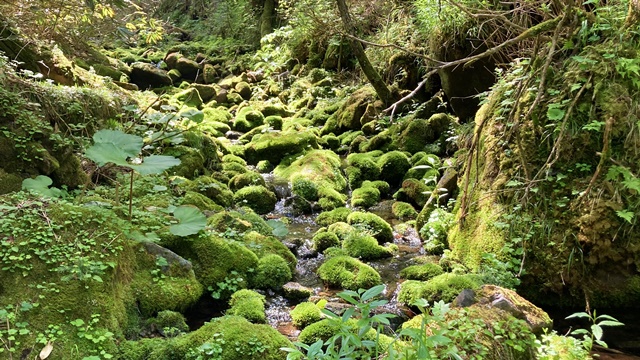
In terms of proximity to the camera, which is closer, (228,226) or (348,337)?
(348,337)

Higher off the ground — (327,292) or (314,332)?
(314,332)

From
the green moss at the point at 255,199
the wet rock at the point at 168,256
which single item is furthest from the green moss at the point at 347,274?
the green moss at the point at 255,199

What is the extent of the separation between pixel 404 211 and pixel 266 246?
2.66m

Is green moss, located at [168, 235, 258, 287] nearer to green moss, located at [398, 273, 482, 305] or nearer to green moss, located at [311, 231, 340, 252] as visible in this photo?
green moss, located at [311, 231, 340, 252]

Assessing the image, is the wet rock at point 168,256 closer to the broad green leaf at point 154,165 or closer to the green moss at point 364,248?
the broad green leaf at point 154,165

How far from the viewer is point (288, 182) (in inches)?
327

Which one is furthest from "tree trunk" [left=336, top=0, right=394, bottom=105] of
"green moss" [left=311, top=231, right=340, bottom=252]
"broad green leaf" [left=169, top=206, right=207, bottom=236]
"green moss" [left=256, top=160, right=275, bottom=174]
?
"broad green leaf" [left=169, top=206, right=207, bottom=236]

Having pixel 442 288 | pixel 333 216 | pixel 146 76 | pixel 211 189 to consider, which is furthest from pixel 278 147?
pixel 146 76

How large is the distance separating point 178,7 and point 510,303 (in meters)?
26.6

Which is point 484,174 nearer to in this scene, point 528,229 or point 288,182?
point 528,229

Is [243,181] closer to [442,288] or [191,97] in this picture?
[442,288]

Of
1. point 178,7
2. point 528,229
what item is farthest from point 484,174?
point 178,7

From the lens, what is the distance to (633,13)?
13.7ft

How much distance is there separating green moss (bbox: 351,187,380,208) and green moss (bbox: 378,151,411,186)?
2.31 ft
